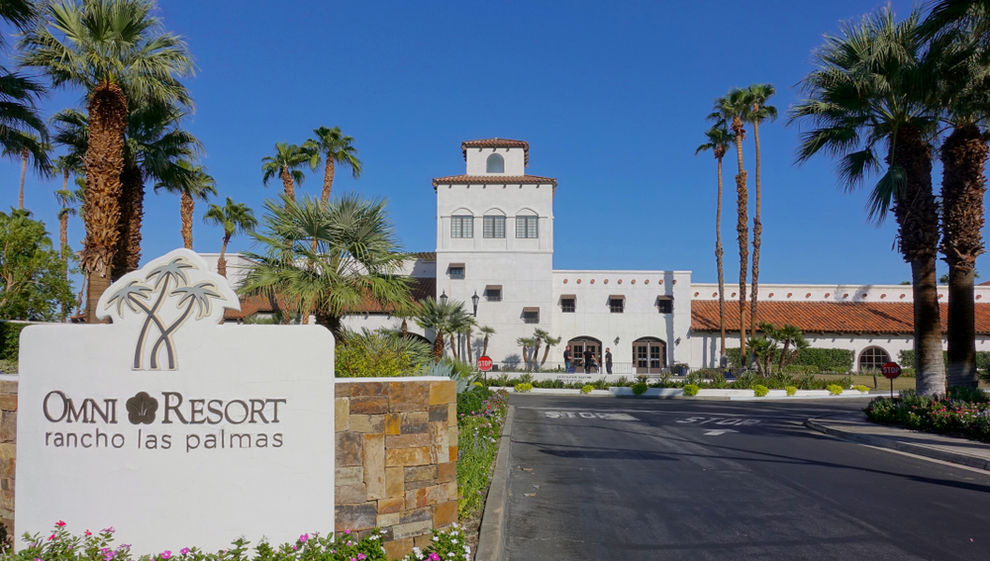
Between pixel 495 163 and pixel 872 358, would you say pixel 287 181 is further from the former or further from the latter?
pixel 872 358

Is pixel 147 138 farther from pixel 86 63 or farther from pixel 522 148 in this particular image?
pixel 522 148

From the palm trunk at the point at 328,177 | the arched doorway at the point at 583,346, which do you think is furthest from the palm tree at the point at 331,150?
the arched doorway at the point at 583,346

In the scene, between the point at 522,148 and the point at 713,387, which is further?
the point at 522,148

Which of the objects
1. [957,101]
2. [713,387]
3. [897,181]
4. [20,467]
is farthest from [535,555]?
[713,387]

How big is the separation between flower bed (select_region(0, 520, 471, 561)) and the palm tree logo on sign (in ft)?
4.30

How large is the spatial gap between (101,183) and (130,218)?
4016 mm

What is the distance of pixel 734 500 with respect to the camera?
26.5ft

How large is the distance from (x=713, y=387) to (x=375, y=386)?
26.9 meters

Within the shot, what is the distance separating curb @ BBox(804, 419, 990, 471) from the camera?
1070cm

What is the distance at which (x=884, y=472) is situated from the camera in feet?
33.4

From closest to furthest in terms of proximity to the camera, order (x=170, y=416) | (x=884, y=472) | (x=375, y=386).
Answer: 1. (x=170, y=416)
2. (x=375, y=386)
3. (x=884, y=472)

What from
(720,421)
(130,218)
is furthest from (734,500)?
(130,218)

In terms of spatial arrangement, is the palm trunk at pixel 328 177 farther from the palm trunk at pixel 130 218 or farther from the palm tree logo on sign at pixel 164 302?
the palm tree logo on sign at pixel 164 302

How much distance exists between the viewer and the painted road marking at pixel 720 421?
17.7 metres
